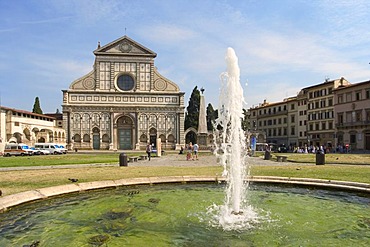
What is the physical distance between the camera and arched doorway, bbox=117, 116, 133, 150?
2542 inches

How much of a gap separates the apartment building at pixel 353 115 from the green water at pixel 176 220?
49.0m

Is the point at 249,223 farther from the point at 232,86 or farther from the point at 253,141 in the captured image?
the point at 253,141

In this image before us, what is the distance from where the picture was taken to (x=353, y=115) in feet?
177

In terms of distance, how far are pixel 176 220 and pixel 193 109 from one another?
2796 inches

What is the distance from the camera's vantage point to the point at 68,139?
205ft

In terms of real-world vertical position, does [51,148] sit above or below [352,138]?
below

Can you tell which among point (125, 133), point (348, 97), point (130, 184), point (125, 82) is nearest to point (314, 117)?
point (348, 97)

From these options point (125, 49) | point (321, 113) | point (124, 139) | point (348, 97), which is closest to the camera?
point (348, 97)

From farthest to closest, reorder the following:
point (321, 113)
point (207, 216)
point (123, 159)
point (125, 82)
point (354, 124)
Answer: point (125, 82) → point (321, 113) → point (354, 124) → point (123, 159) → point (207, 216)

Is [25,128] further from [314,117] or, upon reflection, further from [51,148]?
[314,117]

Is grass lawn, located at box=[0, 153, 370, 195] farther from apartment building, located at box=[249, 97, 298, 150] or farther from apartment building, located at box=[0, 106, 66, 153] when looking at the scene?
apartment building, located at box=[249, 97, 298, 150]

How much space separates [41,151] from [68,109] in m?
17.7

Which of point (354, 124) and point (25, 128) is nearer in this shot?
point (354, 124)

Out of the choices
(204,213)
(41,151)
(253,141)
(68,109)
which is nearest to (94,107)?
(68,109)
